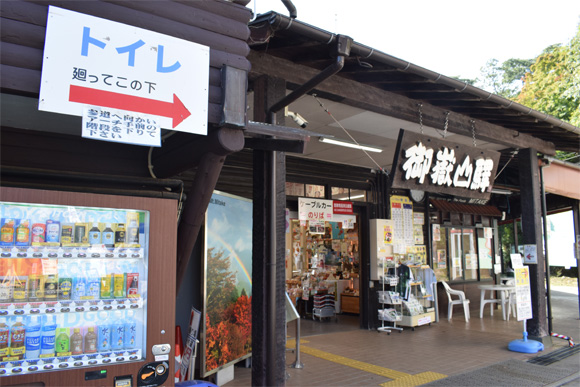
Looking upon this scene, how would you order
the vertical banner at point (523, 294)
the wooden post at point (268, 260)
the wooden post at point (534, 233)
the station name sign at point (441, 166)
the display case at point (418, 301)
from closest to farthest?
the wooden post at point (268, 260), the station name sign at point (441, 166), the vertical banner at point (523, 294), the wooden post at point (534, 233), the display case at point (418, 301)

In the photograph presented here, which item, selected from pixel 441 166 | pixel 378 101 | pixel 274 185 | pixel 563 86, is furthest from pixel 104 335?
pixel 563 86

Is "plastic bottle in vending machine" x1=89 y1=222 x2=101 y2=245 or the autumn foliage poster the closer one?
"plastic bottle in vending machine" x1=89 y1=222 x2=101 y2=245

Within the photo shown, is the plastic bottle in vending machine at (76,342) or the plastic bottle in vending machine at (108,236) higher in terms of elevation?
the plastic bottle in vending machine at (108,236)

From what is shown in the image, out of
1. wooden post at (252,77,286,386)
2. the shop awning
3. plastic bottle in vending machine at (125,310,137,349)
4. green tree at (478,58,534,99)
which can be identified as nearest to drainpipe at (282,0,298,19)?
wooden post at (252,77,286,386)

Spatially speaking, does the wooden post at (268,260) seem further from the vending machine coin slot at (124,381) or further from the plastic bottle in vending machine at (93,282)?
the plastic bottle in vending machine at (93,282)

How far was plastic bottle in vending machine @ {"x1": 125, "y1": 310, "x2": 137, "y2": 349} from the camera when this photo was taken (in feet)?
10.1

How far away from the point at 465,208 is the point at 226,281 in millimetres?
8841

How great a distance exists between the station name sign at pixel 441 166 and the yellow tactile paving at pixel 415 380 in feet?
8.53

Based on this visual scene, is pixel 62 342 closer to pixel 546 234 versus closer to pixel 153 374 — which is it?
pixel 153 374

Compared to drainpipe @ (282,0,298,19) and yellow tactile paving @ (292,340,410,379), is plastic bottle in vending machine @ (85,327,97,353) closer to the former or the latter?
drainpipe @ (282,0,298,19)

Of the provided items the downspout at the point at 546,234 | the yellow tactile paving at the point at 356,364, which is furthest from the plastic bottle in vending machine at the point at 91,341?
the downspout at the point at 546,234

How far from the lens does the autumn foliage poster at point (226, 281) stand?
525cm

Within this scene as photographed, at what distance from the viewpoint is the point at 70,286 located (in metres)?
2.97

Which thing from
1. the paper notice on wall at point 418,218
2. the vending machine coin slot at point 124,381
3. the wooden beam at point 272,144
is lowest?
the vending machine coin slot at point 124,381
